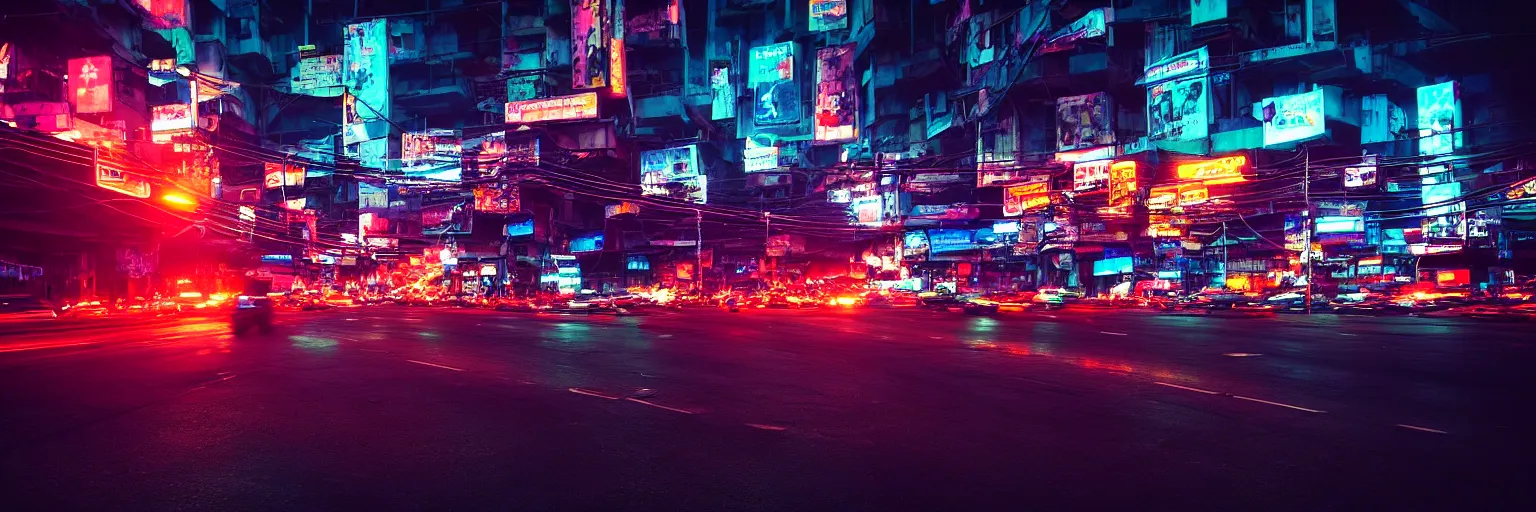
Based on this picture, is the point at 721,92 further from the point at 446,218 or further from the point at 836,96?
the point at 446,218

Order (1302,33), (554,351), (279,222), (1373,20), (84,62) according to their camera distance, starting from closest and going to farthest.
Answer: (554,351)
(84,62)
(1302,33)
(1373,20)
(279,222)

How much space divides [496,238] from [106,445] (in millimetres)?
50706

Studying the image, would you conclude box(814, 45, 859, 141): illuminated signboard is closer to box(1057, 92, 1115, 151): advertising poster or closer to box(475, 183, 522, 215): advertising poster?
box(1057, 92, 1115, 151): advertising poster

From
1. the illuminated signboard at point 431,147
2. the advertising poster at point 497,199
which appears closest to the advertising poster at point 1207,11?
the advertising poster at point 497,199

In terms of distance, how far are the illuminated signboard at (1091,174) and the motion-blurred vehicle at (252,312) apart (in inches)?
1534

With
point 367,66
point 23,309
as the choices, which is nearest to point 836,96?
point 367,66

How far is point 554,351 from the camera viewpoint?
48.4ft

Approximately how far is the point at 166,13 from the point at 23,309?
27.4 metres

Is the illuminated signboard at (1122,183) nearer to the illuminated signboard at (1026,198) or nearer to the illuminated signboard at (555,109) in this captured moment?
the illuminated signboard at (1026,198)

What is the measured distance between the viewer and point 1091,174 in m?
42.0

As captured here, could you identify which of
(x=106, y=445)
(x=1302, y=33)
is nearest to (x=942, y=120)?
(x=1302, y=33)

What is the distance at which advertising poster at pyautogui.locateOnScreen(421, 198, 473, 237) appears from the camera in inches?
2157

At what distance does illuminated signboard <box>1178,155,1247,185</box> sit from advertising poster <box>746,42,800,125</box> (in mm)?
27624

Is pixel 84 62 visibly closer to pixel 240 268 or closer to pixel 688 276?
pixel 240 268
